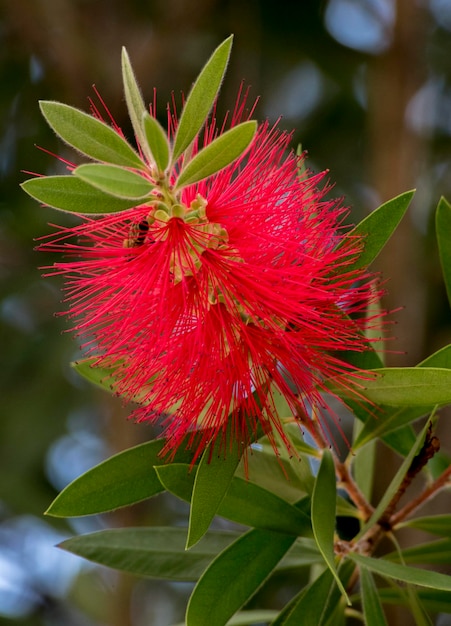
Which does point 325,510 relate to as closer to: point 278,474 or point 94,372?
point 278,474

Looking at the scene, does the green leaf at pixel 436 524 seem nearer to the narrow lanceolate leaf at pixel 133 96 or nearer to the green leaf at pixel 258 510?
the green leaf at pixel 258 510

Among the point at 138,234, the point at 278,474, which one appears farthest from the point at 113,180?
the point at 278,474

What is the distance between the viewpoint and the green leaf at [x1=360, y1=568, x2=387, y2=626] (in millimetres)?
1146

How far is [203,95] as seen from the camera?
35.9 inches

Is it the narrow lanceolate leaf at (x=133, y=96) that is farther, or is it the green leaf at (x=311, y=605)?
the green leaf at (x=311, y=605)

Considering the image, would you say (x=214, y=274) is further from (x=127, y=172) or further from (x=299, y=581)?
(x=299, y=581)

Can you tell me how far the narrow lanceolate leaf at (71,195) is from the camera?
925 mm

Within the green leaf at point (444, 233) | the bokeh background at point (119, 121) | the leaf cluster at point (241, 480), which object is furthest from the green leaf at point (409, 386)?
the bokeh background at point (119, 121)

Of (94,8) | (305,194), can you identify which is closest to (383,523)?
(305,194)

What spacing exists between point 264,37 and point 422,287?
3.93 feet

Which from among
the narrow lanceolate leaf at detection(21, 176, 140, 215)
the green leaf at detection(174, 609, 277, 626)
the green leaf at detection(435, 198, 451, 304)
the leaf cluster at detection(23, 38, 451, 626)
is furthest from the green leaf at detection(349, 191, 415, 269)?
the green leaf at detection(174, 609, 277, 626)

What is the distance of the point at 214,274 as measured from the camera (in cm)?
105

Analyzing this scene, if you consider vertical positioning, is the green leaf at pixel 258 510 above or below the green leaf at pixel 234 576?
above

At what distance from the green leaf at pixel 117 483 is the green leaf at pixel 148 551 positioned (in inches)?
8.6
